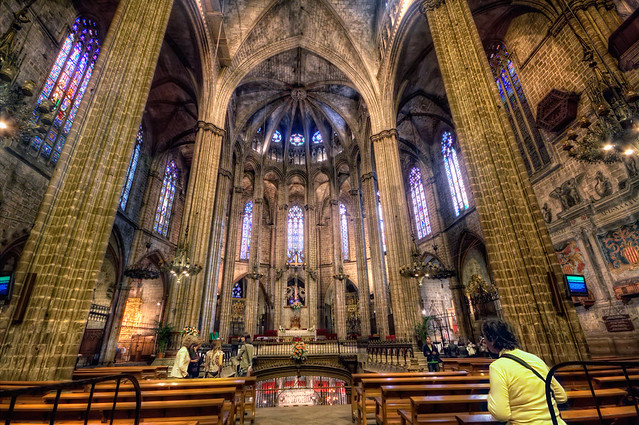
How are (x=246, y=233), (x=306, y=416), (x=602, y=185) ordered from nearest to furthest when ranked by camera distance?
(x=306, y=416), (x=602, y=185), (x=246, y=233)

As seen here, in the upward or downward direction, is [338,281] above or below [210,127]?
below

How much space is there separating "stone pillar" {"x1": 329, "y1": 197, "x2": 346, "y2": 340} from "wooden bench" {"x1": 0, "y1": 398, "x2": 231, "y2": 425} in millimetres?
17408

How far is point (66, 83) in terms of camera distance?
11.7m

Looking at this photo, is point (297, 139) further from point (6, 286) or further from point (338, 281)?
point (6, 286)

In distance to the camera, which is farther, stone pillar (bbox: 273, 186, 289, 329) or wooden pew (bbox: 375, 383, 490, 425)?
stone pillar (bbox: 273, 186, 289, 329)

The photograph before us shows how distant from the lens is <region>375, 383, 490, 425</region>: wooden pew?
3434 millimetres

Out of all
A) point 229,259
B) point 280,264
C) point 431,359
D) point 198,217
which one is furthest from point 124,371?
point 280,264

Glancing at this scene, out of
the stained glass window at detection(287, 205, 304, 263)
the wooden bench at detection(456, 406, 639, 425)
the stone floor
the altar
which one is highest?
the stained glass window at detection(287, 205, 304, 263)

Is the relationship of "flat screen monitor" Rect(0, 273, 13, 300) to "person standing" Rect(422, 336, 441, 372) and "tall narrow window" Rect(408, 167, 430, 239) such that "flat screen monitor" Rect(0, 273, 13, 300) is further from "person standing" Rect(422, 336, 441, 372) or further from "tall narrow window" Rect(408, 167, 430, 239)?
"tall narrow window" Rect(408, 167, 430, 239)

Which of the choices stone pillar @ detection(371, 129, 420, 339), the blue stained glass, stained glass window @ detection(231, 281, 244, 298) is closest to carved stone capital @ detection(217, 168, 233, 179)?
stone pillar @ detection(371, 129, 420, 339)

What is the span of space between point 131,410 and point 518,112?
1594cm

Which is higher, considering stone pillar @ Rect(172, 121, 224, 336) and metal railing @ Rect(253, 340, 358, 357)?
stone pillar @ Rect(172, 121, 224, 336)

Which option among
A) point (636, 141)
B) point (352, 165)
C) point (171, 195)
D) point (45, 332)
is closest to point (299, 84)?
point (352, 165)

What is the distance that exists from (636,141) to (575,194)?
4.60 meters
